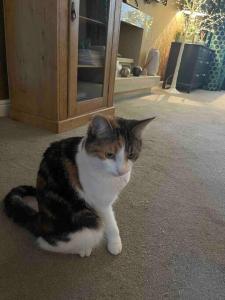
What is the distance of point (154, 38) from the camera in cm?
395

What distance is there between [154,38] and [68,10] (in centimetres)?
283

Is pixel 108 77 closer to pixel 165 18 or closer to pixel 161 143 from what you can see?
pixel 161 143

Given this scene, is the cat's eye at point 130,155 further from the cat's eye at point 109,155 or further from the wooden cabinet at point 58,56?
the wooden cabinet at point 58,56

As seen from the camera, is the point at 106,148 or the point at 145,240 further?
the point at 145,240

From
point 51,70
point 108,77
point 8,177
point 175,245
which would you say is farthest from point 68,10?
point 175,245

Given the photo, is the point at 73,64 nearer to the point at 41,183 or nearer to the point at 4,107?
the point at 4,107

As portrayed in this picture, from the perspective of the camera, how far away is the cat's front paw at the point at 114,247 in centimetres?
80

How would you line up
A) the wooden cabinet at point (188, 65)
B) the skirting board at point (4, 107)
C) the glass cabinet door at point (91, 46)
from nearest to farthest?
the glass cabinet door at point (91, 46) → the skirting board at point (4, 107) → the wooden cabinet at point (188, 65)

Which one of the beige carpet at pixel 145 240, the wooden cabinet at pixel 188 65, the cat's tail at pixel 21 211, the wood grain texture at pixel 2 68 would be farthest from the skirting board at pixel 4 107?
the wooden cabinet at pixel 188 65

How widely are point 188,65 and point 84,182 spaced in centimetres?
406

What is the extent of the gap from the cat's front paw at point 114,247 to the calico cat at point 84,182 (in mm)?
69

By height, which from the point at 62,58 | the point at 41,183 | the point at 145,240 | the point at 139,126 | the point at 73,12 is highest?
the point at 73,12

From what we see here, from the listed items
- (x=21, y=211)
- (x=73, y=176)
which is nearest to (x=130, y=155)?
(x=73, y=176)

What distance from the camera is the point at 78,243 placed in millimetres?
723
